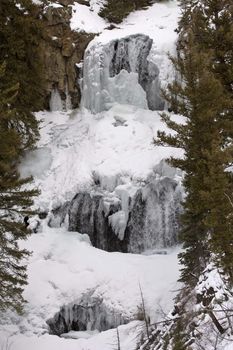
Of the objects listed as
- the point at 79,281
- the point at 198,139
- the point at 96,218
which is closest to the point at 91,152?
the point at 96,218

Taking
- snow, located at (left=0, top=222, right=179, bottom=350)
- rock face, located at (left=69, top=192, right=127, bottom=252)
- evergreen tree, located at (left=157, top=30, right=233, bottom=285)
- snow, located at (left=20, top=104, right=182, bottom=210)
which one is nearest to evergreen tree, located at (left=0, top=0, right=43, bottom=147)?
snow, located at (left=20, top=104, right=182, bottom=210)

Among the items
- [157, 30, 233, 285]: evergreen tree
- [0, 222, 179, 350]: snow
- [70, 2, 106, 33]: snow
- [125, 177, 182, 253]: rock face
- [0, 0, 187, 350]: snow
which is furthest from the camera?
[70, 2, 106, 33]: snow

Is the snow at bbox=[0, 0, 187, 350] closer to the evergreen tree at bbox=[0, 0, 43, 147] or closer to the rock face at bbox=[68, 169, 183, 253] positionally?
the rock face at bbox=[68, 169, 183, 253]

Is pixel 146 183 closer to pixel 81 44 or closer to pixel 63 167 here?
pixel 63 167

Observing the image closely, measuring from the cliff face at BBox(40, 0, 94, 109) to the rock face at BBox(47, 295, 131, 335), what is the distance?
35.9 ft

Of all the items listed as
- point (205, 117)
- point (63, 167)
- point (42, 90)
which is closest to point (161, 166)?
point (63, 167)

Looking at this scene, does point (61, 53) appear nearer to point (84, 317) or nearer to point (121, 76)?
point (121, 76)

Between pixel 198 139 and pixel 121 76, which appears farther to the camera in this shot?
pixel 121 76

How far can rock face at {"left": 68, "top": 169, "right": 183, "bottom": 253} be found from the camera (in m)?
17.1

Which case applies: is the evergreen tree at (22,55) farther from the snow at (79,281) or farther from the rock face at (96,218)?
the snow at (79,281)

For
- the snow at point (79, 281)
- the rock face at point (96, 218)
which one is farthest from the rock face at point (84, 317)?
the rock face at point (96, 218)

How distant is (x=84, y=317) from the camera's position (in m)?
14.5

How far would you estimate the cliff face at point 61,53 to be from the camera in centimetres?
2200

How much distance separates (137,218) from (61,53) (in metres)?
9.72
